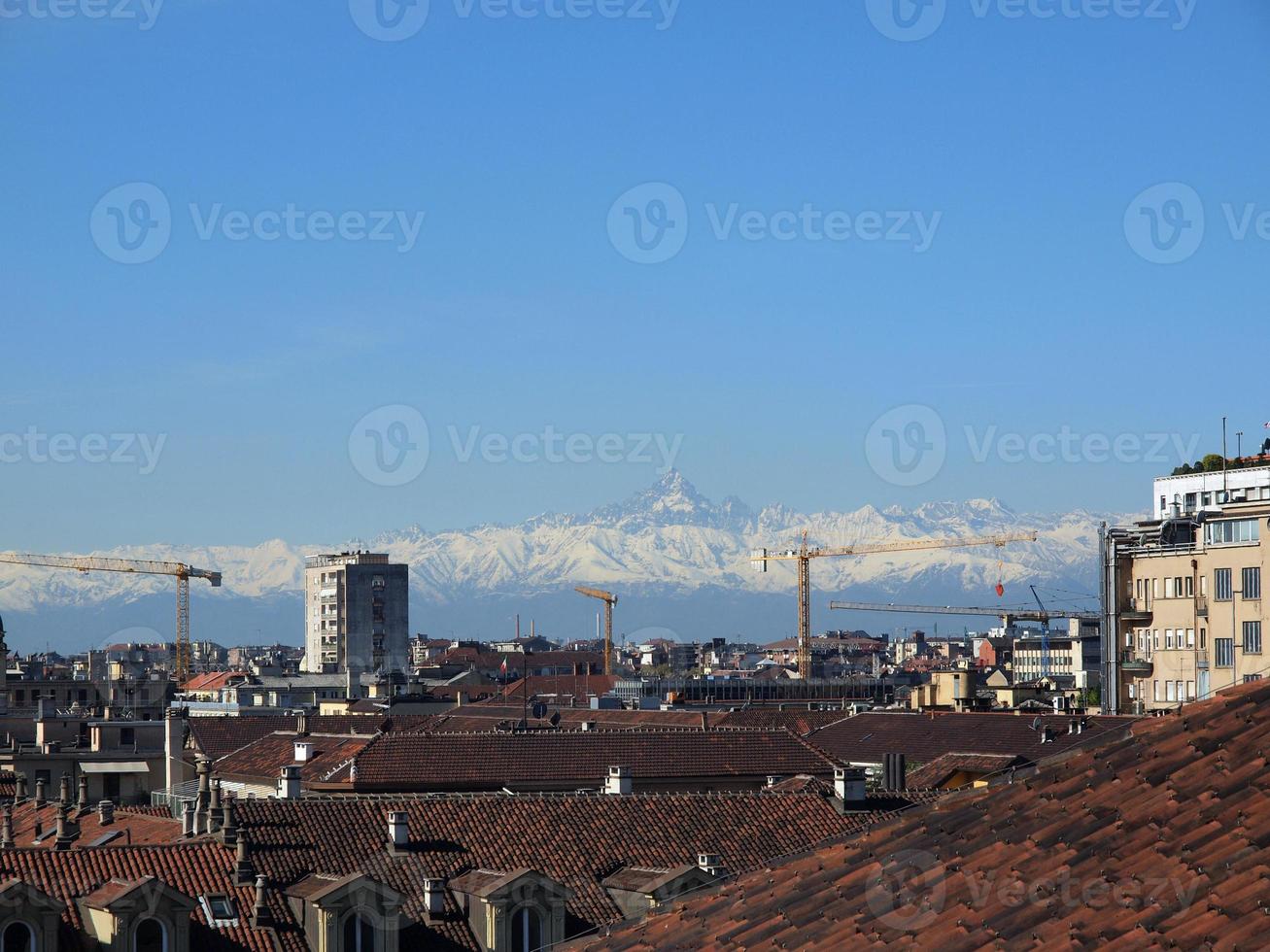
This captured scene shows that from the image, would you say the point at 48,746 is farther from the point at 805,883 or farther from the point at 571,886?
the point at 805,883

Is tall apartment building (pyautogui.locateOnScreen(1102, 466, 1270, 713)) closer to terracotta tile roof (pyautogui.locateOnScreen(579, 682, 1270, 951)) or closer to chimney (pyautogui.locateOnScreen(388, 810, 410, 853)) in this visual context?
chimney (pyautogui.locateOnScreen(388, 810, 410, 853))

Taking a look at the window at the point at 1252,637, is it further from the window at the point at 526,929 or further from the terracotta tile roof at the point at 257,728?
the window at the point at 526,929

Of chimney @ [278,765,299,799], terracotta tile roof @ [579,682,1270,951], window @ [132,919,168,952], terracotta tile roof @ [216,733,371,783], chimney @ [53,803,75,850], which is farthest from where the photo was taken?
terracotta tile roof @ [216,733,371,783]

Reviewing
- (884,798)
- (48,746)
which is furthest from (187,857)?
(48,746)

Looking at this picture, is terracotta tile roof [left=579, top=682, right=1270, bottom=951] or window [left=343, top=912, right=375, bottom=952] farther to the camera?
window [left=343, top=912, right=375, bottom=952]

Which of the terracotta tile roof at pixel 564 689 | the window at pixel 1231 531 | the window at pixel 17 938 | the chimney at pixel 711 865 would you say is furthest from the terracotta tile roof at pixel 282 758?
the terracotta tile roof at pixel 564 689

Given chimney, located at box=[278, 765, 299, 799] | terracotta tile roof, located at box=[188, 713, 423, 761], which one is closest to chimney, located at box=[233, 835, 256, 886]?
chimney, located at box=[278, 765, 299, 799]

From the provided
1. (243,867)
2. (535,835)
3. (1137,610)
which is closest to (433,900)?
(243,867)

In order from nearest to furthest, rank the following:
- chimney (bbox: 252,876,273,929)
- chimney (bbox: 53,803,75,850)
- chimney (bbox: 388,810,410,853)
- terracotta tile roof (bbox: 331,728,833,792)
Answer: chimney (bbox: 252,876,273,929) → chimney (bbox: 388,810,410,853) → chimney (bbox: 53,803,75,850) → terracotta tile roof (bbox: 331,728,833,792)

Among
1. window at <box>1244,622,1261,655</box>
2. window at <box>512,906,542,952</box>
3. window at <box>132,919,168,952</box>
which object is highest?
window at <box>1244,622,1261,655</box>
